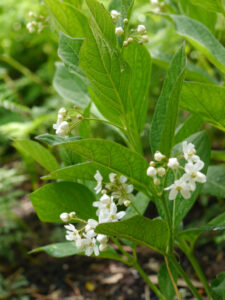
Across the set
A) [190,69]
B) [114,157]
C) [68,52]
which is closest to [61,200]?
[114,157]

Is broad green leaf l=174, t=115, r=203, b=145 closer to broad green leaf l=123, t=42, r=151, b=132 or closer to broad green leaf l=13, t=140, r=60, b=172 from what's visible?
broad green leaf l=123, t=42, r=151, b=132

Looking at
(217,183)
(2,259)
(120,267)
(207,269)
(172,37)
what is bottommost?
(2,259)

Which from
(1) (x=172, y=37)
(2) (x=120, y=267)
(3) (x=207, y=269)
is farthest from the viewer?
(1) (x=172, y=37)

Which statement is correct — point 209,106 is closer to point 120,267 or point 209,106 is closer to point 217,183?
point 217,183

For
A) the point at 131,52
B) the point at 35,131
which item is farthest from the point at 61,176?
the point at 35,131

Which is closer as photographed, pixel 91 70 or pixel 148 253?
pixel 91 70

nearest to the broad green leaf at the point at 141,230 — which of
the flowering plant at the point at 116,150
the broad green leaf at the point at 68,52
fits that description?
the flowering plant at the point at 116,150

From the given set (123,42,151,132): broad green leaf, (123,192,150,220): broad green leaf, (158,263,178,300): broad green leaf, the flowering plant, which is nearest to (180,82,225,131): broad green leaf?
the flowering plant
